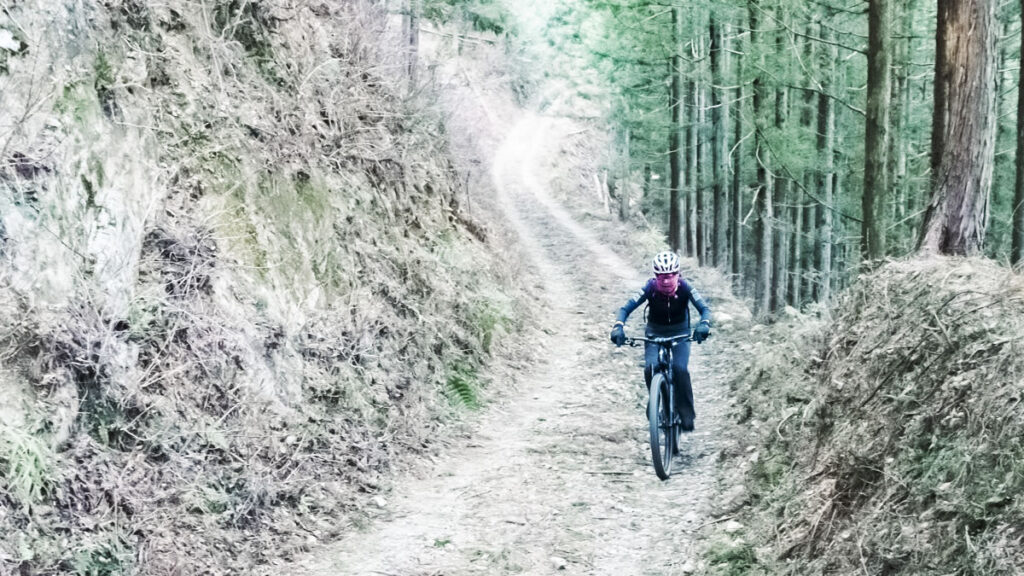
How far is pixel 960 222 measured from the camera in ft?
25.0

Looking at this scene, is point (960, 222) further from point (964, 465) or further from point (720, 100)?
point (720, 100)

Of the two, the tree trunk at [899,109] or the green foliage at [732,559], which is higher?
the tree trunk at [899,109]

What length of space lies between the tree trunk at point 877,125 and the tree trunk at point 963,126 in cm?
183

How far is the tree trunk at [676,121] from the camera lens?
1994 cm

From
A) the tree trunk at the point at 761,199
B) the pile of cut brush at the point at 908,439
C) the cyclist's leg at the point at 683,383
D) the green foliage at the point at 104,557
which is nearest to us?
the pile of cut brush at the point at 908,439

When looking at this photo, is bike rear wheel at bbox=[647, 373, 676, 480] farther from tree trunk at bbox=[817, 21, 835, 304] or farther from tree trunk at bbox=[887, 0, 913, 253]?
tree trunk at bbox=[817, 21, 835, 304]

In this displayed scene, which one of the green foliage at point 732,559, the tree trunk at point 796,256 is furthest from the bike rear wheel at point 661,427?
the tree trunk at point 796,256

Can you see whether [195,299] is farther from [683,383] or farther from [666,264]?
[683,383]

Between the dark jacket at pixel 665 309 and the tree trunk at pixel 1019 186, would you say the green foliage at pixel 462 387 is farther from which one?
the tree trunk at pixel 1019 186

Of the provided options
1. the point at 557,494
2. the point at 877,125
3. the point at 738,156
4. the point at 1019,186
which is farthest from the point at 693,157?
the point at 557,494

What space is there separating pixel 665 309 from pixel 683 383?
30.8 inches

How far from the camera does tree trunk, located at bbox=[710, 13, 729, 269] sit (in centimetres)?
1848

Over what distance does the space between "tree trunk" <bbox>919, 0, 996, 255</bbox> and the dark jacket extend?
240 cm

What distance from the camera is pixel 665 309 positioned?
26.2 feet
